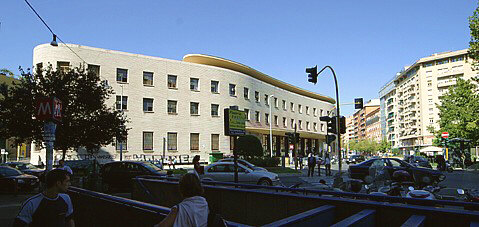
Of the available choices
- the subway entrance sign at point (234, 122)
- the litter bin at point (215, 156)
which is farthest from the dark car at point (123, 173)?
the litter bin at point (215, 156)

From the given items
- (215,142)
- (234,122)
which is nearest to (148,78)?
(215,142)

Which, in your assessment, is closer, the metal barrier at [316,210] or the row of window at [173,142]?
the metal barrier at [316,210]

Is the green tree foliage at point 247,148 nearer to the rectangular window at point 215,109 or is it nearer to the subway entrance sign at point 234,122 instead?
the rectangular window at point 215,109

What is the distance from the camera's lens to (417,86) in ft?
319

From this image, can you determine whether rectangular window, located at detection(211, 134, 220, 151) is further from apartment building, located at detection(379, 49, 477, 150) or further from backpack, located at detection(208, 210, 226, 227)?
apartment building, located at detection(379, 49, 477, 150)

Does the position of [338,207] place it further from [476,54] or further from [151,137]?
[151,137]

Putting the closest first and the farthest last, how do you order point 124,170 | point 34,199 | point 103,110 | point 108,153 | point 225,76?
point 34,199 < point 124,170 < point 103,110 < point 108,153 < point 225,76

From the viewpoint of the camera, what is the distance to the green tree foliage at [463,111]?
105ft

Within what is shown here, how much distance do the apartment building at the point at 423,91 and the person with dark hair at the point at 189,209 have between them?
Result: 94547mm

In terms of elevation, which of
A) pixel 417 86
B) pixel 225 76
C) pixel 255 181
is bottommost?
pixel 255 181

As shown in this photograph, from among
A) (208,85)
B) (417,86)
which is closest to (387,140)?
(417,86)

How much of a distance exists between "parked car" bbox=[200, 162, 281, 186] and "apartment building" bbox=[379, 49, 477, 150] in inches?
3244

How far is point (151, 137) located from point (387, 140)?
348ft

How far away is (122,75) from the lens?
39531mm
